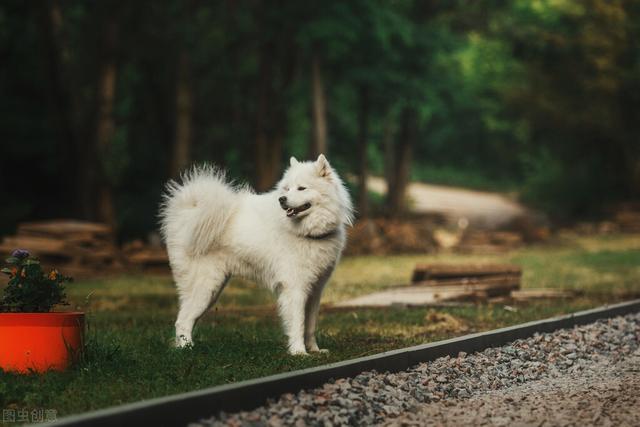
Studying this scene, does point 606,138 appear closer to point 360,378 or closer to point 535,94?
point 535,94

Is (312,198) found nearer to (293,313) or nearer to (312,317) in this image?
(293,313)

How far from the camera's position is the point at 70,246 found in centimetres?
1995

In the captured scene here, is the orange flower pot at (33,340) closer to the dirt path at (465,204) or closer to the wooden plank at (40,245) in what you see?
the wooden plank at (40,245)

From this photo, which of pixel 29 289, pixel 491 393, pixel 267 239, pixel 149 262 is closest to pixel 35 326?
pixel 29 289

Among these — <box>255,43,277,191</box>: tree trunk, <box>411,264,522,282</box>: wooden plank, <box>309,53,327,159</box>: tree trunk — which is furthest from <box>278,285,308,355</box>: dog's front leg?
<box>309,53,327,159</box>: tree trunk

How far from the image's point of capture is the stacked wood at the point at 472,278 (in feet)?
47.3

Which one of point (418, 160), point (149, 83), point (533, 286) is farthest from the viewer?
point (418, 160)

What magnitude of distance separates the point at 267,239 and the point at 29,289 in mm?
2382

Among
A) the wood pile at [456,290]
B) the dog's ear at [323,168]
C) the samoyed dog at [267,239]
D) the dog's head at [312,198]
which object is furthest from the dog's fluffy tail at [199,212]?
the wood pile at [456,290]

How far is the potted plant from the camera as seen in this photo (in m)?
7.22

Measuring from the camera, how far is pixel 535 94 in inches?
1485

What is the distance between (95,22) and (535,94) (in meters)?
17.7

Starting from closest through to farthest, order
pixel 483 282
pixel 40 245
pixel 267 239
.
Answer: pixel 267 239 → pixel 483 282 → pixel 40 245

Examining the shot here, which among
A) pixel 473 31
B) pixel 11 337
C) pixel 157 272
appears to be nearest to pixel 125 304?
pixel 157 272
